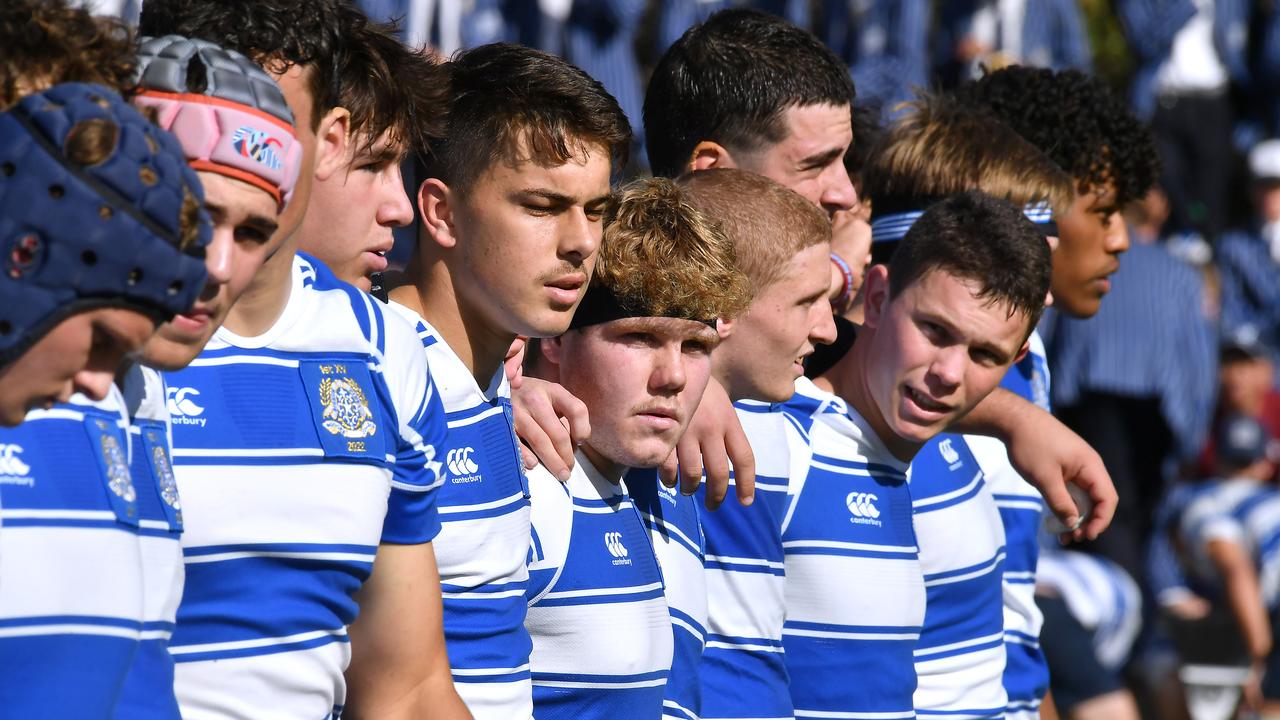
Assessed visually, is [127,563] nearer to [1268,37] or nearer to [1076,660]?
[1076,660]

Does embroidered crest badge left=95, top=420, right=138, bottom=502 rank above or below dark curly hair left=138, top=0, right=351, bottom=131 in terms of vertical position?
below

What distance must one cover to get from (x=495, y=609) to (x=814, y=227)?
4.40 ft

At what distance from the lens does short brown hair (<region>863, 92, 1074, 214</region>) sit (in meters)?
5.12

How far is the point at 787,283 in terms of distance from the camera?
4.01m

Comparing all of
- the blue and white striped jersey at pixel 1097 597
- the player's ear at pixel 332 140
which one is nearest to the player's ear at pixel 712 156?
the player's ear at pixel 332 140

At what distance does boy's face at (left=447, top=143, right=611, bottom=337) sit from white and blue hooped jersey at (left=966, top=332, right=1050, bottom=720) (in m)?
2.10

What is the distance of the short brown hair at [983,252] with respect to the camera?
4414 mm

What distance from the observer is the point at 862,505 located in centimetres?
417

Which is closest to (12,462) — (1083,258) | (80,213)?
(80,213)

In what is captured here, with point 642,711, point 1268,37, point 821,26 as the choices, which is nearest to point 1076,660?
point 642,711

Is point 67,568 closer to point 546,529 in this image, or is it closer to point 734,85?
point 546,529

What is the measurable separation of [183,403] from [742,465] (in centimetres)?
140

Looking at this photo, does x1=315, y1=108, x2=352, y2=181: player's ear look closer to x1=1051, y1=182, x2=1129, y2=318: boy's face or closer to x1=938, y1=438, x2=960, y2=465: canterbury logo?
x1=938, y1=438, x2=960, y2=465: canterbury logo

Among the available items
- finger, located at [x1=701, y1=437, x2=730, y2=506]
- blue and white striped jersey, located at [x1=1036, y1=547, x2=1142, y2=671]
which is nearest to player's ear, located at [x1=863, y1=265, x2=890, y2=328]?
finger, located at [x1=701, y1=437, x2=730, y2=506]
